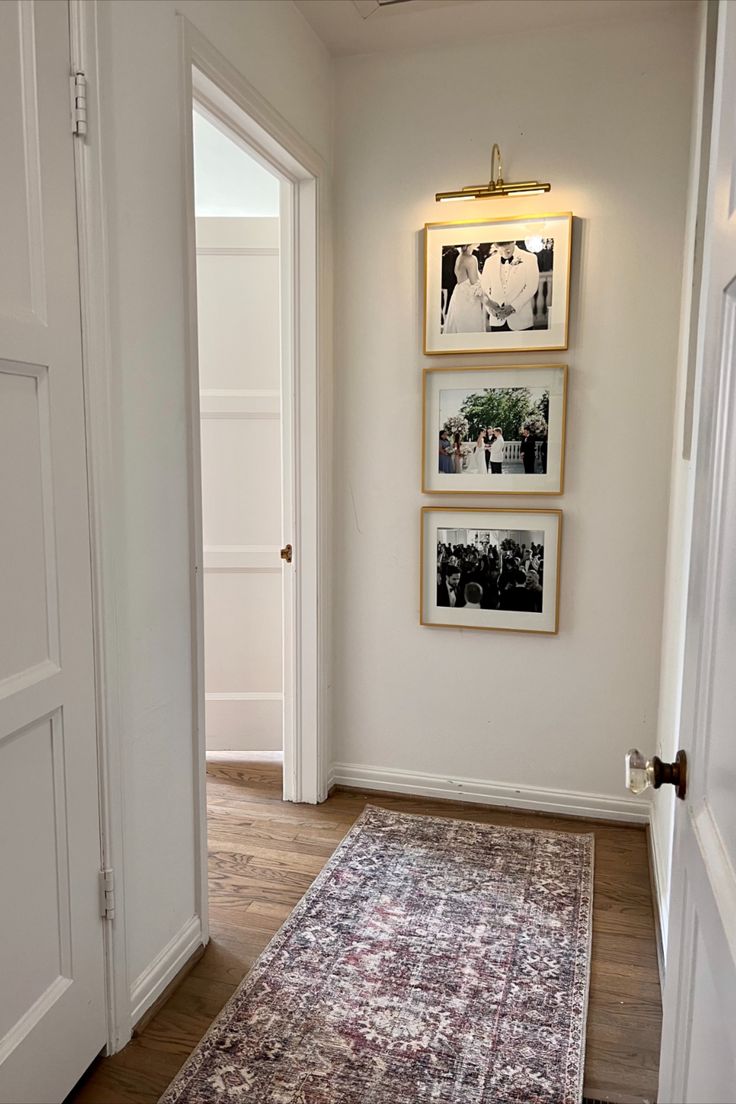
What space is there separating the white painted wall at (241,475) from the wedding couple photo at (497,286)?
2.73 feet

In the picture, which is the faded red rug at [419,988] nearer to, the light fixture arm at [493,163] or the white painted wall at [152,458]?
the white painted wall at [152,458]

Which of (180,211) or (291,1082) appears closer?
(291,1082)

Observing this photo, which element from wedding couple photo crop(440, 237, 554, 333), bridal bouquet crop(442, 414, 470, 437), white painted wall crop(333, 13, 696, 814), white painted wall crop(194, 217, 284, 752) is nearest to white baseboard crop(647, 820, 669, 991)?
white painted wall crop(333, 13, 696, 814)

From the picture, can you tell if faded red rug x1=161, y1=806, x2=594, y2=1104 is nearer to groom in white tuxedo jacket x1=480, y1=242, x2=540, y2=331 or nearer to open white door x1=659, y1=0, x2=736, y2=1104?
open white door x1=659, y1=0, x2=736, y2=1104

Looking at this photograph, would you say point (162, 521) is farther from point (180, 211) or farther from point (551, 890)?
point (551, 890)

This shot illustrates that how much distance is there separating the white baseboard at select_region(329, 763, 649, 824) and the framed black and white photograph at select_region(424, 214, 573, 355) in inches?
62.9

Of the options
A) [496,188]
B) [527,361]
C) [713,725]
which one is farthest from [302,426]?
[713,725]

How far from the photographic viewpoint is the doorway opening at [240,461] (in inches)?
127

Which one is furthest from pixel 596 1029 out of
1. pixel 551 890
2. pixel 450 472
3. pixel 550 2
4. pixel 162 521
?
pixel 550 2

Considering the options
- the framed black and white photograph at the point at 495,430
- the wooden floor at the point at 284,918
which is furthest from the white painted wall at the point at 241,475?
the framed black and white photograph at the point at 495,430

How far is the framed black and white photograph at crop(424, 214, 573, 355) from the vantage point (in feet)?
8.70

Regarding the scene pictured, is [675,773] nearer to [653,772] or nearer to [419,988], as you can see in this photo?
[653,772]

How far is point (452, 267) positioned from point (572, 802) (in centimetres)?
197

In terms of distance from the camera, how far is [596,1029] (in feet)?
5.96
